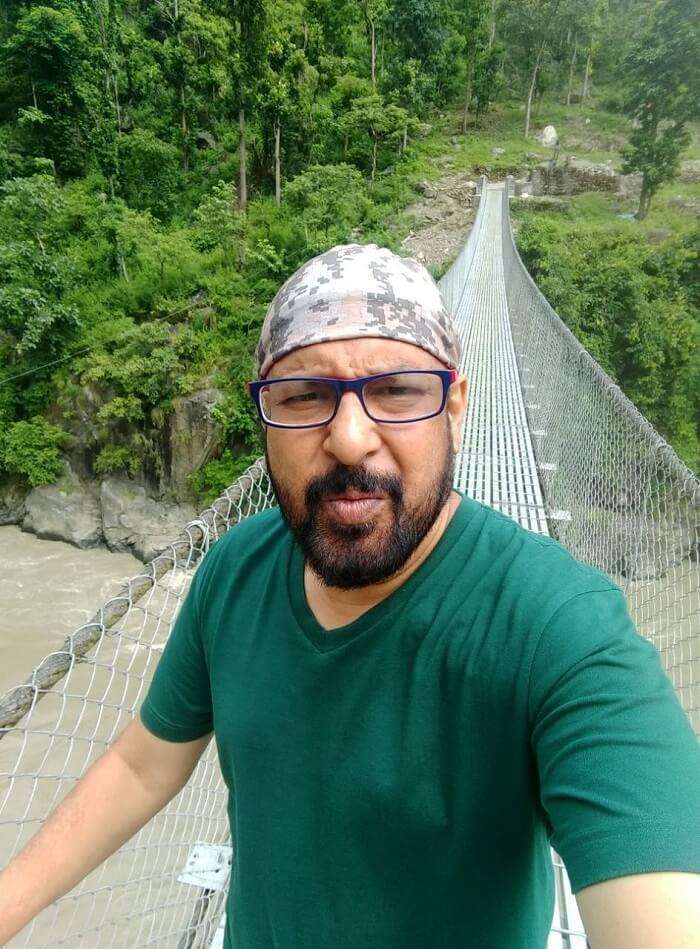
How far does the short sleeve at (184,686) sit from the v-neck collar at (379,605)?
5.8 inches

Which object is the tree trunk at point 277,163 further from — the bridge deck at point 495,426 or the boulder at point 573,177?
the boulder at point 573,177

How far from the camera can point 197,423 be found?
30.8 feet

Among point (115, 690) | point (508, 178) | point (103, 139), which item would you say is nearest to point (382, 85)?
point (508, 178)

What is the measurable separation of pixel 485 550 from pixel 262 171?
16434 mm

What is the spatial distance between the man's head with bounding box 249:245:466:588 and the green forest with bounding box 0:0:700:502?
864 centimetres

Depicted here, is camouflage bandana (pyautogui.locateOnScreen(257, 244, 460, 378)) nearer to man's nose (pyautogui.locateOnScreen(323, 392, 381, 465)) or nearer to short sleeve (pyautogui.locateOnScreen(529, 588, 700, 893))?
man's nose (pyautogui.locateOnScreen(323, 392, 381, 465))

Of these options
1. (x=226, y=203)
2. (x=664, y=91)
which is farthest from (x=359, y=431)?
(x=664, y=91)

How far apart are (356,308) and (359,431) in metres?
0.14

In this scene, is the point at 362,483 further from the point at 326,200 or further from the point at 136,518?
the point at 326,200

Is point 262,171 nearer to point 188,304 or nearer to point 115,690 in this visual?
point 188,304

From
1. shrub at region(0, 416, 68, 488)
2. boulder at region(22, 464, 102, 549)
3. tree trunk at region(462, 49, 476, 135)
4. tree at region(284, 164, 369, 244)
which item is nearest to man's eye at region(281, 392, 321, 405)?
boulder at region(22, 464, 102, 549)

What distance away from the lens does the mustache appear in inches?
22.6

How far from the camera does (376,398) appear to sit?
1.96 feet

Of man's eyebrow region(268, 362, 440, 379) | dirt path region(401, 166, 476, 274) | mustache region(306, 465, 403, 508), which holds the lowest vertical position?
dirt path region(401, 166, 476, 274)
